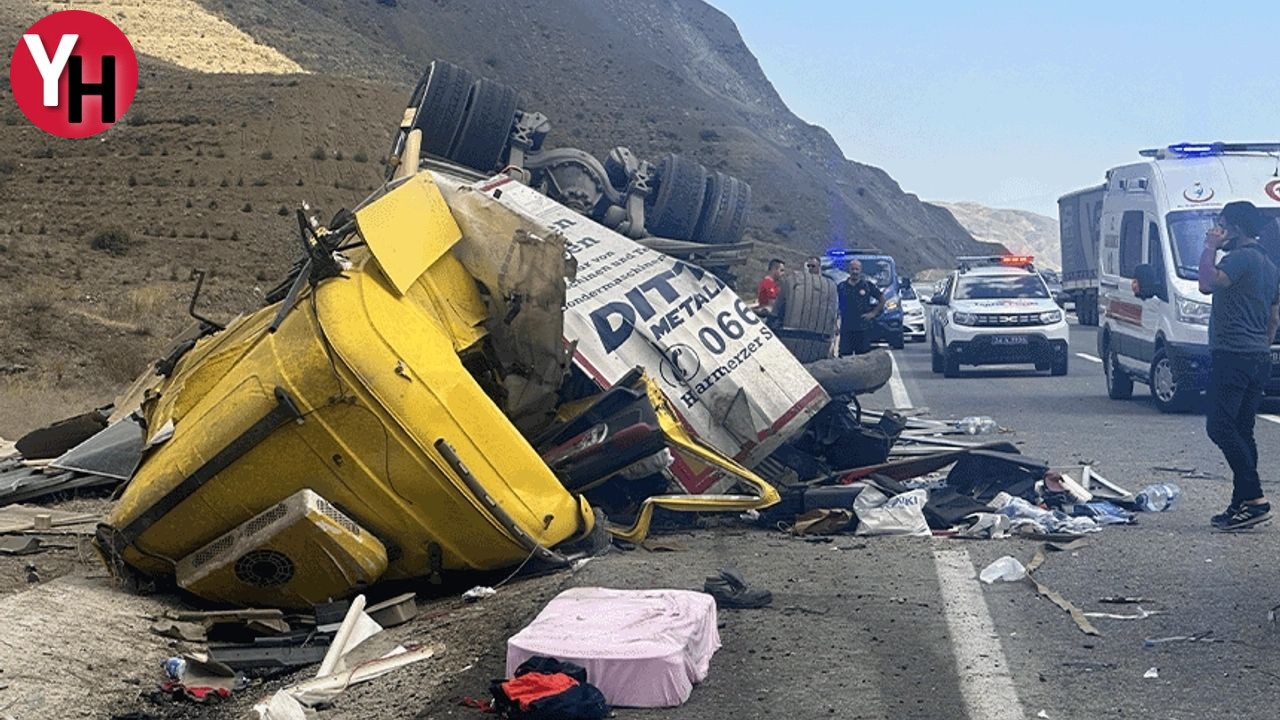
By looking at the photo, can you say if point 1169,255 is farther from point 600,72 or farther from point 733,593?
point 600,72

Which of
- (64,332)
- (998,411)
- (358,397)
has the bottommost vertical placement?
(64,332)

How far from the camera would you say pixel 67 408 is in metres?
19.3

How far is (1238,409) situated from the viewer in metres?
10.1

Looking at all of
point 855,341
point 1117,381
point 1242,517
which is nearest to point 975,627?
point 1242,517

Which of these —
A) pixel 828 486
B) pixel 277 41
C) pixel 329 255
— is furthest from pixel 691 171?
pixel 277 41

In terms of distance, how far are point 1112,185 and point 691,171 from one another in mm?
7807

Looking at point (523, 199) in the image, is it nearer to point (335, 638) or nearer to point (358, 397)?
point (358, 397)

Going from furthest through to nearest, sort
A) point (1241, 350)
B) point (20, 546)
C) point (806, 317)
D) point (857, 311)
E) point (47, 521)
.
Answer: point (857, 311) < point (806, 317) < point (47, 521) < point (1241, 350) < point (20, 546)

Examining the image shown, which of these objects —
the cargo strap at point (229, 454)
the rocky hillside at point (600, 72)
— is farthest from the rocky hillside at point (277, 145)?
the cargo strap at point (229, 454)

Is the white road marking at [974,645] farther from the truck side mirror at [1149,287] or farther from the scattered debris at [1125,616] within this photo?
the truck side mirror at [1149,287]

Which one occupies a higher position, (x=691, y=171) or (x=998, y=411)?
(x=691, y=171)

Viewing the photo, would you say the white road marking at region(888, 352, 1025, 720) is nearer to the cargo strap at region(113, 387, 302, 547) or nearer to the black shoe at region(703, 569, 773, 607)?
the black shoe at region(703, 569, 773, 607)

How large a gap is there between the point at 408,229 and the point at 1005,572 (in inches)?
138

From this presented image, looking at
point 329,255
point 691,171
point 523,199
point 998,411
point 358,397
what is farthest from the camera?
point 998,411
